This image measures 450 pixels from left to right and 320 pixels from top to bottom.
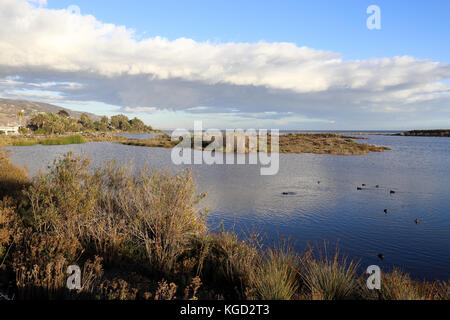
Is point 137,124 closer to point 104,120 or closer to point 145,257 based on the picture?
point 104,120

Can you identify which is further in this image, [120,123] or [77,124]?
[120,123]

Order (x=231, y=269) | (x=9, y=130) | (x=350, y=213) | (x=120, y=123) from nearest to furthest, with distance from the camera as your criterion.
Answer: (x=231, y=269) < (x=350, y=213) < (x=9, y=130) < (x=120, y=123)

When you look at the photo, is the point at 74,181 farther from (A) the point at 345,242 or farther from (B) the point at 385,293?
(A) the point at 345,242

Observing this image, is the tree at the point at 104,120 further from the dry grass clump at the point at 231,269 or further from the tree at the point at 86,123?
the dry grass clump at the point at 231,269

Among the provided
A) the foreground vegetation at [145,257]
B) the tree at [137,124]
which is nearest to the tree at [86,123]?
the tree at [137,124]

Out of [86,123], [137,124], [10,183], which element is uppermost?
[137,124]

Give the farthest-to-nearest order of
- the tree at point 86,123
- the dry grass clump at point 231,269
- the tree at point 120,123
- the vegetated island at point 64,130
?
the tree at point 120,123 < the tree at point 86,123 < the vegetated island at point 64,130 < the dry grass clump at point 231,269

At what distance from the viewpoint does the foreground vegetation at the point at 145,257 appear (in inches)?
190

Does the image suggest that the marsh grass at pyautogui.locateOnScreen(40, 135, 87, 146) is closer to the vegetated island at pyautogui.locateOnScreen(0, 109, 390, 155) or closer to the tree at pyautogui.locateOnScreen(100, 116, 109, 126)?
the vegetated island at pyautogui.locateOnScreen(0, 109, 390, 155)

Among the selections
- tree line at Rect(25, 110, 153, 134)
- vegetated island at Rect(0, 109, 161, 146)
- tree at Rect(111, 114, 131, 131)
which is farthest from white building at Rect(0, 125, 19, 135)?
tree at Rect(111, 114, 131, 131)

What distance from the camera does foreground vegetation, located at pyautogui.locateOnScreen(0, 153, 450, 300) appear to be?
4.82 metres

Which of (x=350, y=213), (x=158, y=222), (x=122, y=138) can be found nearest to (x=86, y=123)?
(x=122, y=138)

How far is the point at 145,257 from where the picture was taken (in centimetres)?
649
